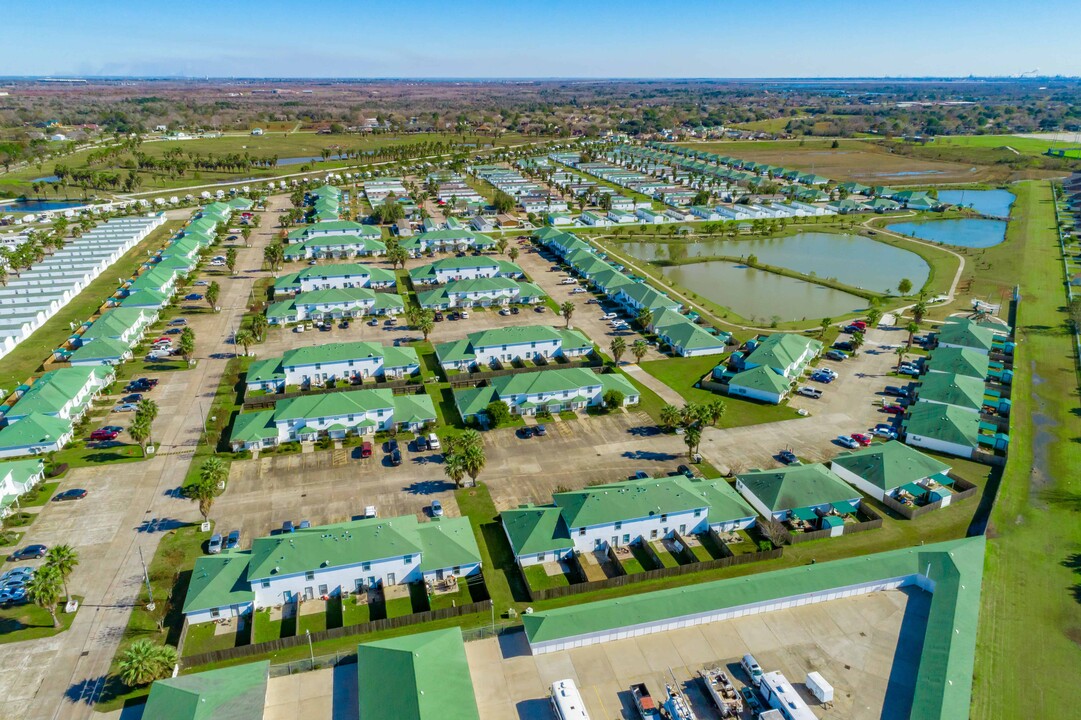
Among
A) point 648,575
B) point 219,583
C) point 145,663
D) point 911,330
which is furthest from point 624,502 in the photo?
point 911,330

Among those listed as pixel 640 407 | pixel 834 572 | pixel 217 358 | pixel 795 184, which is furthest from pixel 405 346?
pixel 795 184

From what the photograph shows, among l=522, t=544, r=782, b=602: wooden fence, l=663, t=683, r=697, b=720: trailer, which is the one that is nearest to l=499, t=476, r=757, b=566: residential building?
l=522, t=544, r=782, b=602: wooden fence

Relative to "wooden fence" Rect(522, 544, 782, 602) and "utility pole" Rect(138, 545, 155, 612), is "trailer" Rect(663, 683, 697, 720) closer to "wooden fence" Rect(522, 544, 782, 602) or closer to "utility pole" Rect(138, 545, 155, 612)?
"wooden fence" Rect(522, 544, 782, 602)

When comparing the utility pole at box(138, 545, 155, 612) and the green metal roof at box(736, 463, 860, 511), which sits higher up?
the green metal roof at box(736, 463, 860, 511)

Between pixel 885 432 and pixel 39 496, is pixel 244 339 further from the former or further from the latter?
pixel 885 432

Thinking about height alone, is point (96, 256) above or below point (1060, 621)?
above

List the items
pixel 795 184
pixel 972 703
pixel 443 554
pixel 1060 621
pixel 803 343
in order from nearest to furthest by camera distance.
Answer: pixel 972 703 → pixel 1060 621 → pixel 443 554 → pixel 803 343 → pixel 795 184

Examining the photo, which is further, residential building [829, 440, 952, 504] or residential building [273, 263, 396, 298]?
residential building [273, 263, 396, 298]

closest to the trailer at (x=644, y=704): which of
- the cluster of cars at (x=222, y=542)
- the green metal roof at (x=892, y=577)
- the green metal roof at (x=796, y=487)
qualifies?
the green metal roof at (x=892, y=577)

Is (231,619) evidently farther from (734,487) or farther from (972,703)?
(972,703)
